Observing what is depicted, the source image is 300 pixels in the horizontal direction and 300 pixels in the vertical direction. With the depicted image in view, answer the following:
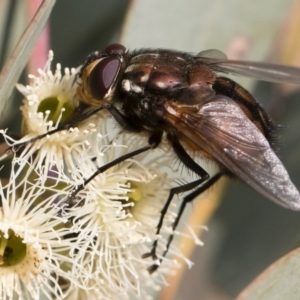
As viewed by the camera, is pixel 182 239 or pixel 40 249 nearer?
pixel 40 249

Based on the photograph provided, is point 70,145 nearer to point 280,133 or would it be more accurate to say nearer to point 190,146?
point 190,146

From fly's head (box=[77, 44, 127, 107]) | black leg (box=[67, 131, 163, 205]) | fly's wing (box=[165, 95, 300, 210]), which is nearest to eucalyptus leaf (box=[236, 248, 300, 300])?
fly's wing (box=[165, 95, 300, 210])

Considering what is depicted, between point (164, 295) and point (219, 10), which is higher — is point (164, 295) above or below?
below

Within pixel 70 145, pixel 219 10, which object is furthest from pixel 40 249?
pixel 219 10

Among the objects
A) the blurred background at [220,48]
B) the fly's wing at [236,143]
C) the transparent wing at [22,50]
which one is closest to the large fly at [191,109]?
the fly's wing at [236,143]

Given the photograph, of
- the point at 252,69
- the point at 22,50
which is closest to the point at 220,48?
the point at 252,69

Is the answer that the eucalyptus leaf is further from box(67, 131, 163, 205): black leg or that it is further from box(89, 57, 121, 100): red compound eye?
box(89, 57, 121, 100): red compound eye
